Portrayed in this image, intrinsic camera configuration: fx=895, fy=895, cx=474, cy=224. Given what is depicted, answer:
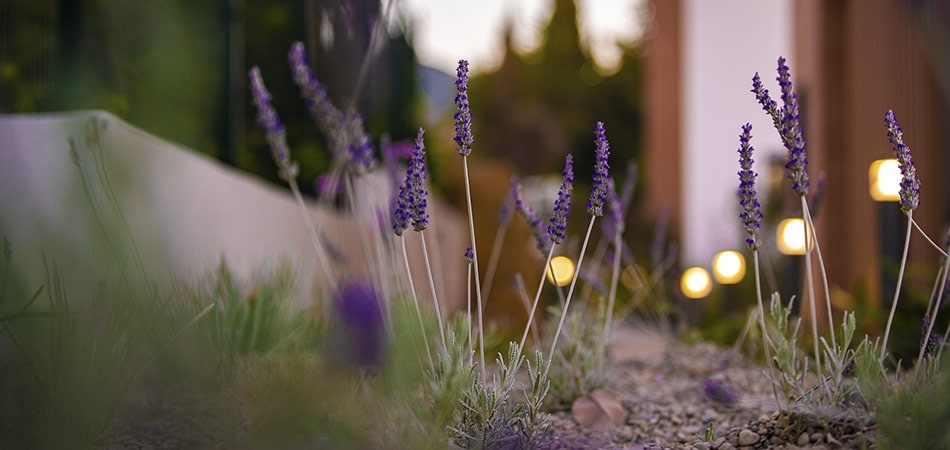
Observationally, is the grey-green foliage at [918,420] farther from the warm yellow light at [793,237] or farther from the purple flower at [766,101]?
the warm yellow light at [793,237]

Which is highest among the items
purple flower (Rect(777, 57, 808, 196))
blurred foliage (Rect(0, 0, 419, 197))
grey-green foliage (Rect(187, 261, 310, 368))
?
blurred foliage (Rect(0, 0, 419, 197))

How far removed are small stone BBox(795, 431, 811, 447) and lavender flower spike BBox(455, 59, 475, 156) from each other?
0.70 m

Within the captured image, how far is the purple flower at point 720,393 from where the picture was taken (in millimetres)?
1973

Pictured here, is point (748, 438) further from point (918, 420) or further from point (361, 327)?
point (361, 327)

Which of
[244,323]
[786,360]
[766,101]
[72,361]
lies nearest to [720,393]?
[786,360]

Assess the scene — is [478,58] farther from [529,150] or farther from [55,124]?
[55,124]

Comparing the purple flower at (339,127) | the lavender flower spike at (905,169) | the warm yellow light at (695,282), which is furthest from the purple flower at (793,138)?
the warm yellow light at (695,282)

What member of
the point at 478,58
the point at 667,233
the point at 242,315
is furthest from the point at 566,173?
the point at 478,58

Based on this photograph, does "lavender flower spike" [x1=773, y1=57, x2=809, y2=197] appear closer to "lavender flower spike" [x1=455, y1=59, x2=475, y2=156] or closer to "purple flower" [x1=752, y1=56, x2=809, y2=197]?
"purple flower" [x1=752, y1=56, x2=809, y2=197]

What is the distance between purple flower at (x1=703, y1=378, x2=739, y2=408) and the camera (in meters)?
1.97

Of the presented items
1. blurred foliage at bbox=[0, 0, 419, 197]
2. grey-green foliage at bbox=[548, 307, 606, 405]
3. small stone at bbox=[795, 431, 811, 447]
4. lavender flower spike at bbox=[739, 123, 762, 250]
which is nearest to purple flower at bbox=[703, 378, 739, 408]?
grey-green foliage at bbox=[548, 307, 606, 405]

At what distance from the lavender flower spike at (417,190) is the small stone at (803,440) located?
693mm

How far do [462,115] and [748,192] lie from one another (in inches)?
18.8

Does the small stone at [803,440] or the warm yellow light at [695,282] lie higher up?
the small stone at [803,440]
